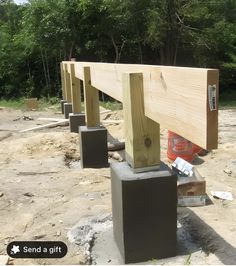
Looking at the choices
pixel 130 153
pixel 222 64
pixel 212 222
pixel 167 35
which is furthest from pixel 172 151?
pixel 222 64

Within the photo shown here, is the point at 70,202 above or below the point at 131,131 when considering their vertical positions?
below

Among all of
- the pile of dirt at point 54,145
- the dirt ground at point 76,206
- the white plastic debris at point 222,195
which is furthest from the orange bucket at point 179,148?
the pile of dirt at point 54,145

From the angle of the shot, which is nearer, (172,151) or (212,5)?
(172,151)

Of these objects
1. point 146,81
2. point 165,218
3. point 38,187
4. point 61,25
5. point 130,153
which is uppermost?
point 61,25

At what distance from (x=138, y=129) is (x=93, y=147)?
129 inches

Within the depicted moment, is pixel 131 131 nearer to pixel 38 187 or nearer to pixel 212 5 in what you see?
pixel 38 187

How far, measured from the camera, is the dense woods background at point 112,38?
1758cm

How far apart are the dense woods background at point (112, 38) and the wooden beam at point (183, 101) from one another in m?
14.5

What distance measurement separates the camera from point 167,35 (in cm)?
1772

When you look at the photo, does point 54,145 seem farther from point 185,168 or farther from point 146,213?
point 146,213

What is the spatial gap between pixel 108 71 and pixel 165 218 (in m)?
1.83

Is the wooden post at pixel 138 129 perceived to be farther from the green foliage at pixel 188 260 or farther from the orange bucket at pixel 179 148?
the orange bucket at pixel 179 148

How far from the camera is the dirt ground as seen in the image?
3.61m

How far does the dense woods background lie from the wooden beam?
14.5m
